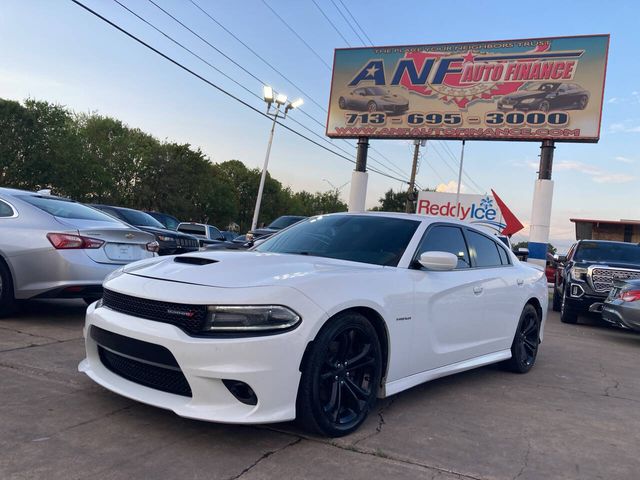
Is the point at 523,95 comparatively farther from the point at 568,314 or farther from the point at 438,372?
the point at 438,372

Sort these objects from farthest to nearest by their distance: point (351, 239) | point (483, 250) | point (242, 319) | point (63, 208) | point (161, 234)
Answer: point (161, 234) → point (63, 208) → point (483, 250) → point (351, 239) → point (242, 319)

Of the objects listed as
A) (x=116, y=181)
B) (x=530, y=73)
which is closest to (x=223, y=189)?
(x=116, y=181)

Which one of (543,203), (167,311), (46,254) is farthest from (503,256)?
(543,203)

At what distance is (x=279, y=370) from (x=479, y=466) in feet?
4.25

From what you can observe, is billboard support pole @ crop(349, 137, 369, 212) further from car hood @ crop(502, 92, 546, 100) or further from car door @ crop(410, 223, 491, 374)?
car door @ crop(410, 223, 491, 374)

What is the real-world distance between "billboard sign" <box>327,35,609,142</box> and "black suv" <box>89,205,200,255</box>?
10.8 m

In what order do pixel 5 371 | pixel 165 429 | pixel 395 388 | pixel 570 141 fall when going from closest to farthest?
pixel 165 429
pixel 395 388
pixel 5 371
pixel 570 141

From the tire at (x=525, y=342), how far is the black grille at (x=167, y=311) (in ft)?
12.1

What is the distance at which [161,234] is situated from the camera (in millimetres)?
10609

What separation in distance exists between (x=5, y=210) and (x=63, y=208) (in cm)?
60

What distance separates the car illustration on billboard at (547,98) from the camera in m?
17.5

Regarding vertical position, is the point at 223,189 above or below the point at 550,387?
above

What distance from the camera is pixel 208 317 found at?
→ 309 centimetres

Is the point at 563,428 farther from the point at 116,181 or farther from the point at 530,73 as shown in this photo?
the point at 116,181
